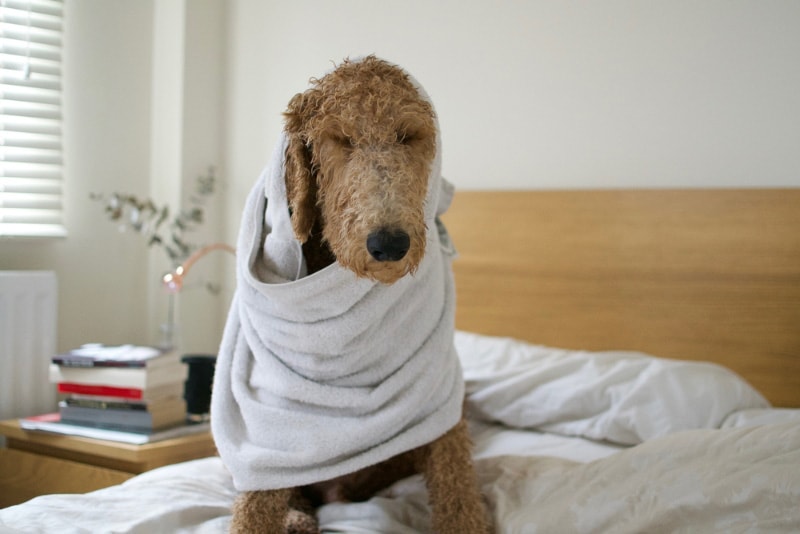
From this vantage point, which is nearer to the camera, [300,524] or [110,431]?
[300,524]

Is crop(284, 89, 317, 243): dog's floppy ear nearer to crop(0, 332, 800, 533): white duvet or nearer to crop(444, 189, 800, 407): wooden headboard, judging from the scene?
crop(0, 332, 800, 533): white duvet

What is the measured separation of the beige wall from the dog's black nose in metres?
1.20

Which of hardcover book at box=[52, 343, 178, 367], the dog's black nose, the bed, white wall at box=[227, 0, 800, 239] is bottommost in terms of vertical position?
hardcover book at box=[52, 343, 178, 367]

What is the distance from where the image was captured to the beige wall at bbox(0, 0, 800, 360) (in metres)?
1.72

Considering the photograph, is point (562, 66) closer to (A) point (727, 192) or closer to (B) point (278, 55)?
(A) point (727, 192)

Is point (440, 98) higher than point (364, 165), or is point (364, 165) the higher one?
point (440, 98)

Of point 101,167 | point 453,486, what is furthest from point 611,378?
point 101,167

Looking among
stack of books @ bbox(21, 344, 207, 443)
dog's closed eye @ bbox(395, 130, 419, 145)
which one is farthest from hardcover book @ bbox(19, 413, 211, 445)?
dog's closed eye @ bbox(395, 130, 419, 145)

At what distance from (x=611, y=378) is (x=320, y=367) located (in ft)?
2.31

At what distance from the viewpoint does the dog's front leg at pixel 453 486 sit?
103 cm

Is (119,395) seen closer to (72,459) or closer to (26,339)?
(72,459)

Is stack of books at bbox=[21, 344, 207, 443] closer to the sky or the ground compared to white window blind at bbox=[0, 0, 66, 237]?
closer to the ground

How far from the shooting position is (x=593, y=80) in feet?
6.21

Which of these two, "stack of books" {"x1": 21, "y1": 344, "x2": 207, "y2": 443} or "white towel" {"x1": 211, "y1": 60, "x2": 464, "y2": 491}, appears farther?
"stack of books" {"x1": 21, "y1": 344, "x2": 207, "y2": 443}
